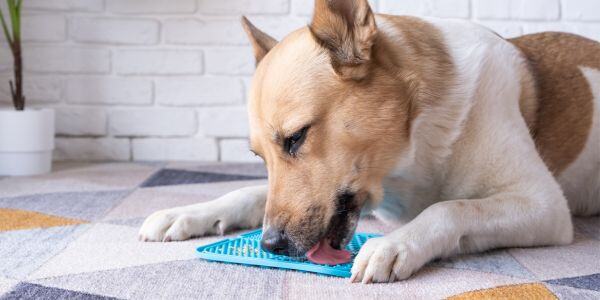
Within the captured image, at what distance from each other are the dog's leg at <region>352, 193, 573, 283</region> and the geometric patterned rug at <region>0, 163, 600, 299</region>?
2 cm

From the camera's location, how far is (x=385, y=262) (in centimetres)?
122

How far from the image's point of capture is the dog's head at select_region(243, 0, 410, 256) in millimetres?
1311

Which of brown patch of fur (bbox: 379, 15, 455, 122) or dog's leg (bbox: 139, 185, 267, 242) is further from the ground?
brown patch of fur (bbox: 379, 15, 455, 122)

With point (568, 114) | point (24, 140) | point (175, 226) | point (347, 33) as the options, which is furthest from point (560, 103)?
point (24, 140)

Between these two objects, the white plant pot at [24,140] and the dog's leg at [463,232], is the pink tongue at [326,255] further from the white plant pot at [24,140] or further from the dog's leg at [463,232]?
the white plant pot at [24,140]

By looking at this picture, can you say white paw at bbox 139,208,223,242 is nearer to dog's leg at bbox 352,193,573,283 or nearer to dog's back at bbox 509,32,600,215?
dog's leg at bbox 352,193,573,283

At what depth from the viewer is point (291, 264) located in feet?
4.24

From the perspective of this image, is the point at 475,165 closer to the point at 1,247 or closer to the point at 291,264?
the point at 291,264

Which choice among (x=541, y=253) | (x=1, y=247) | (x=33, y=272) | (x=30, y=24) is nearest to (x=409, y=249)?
(x=541, y=253)

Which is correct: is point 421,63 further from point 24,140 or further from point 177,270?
point 24,140

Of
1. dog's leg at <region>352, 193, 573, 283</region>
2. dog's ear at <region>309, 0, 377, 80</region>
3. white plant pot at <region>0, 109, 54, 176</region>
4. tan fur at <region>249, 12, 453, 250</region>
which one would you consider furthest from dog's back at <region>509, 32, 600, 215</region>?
white plant pot at <region>0, 109, 54, 176</region>

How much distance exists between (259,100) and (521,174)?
24.0 inches

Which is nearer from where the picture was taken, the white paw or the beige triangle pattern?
the white paw

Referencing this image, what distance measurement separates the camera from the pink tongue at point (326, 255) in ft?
4.23
